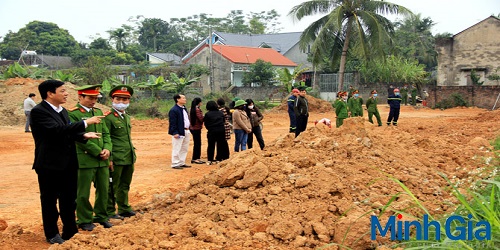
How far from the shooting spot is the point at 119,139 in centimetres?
625

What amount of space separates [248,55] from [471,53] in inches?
697

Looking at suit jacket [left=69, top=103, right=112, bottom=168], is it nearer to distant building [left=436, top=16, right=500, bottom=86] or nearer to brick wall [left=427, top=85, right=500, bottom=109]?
brick wall [left=427, top=85, right=500, bottom=109]

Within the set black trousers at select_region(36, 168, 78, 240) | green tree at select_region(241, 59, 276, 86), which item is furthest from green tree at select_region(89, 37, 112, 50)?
black trousers at select_region(36, 168, 78, 240)

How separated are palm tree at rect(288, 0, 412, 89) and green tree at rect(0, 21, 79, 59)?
36.3m

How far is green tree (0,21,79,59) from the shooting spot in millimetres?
53781

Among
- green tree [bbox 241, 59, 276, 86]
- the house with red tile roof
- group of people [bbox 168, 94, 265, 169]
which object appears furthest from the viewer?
the house with red tile roof

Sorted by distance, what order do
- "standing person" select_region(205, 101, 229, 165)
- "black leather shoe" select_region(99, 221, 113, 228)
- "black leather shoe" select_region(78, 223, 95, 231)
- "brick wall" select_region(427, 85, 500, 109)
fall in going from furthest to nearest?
"brick wall" select_region(427, 85, 500, 109)
"standing person" select_region(205, 101, 229, 165)
"black leather shoe" select_region(99, 221, 113, 228)
"black leather shoe" select_region(78, 223, 95, 231)

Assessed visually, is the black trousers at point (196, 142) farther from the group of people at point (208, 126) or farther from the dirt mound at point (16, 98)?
the dirt mound at point (16, 98)

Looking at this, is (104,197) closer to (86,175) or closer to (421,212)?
(86,175)

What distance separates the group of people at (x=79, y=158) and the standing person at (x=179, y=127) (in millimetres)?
3379

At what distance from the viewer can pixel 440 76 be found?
106 ft

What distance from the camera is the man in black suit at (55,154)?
16.6ft

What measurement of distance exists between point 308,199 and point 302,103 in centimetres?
636

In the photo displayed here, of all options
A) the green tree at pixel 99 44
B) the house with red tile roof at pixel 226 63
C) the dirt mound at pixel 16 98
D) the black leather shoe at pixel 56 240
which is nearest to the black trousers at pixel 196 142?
the black leather shoe at pixel 56 240
